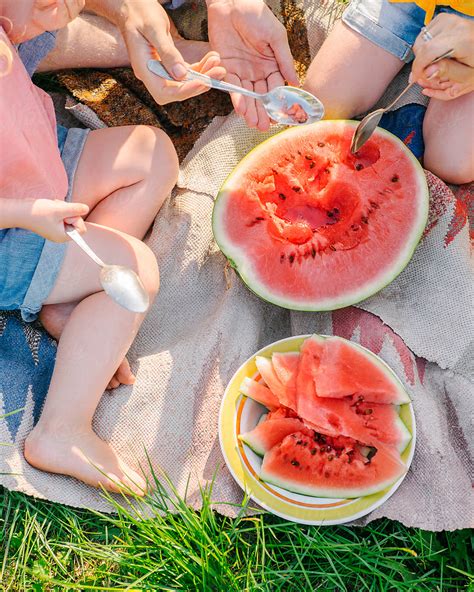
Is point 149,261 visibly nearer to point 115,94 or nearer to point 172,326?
point 172,326

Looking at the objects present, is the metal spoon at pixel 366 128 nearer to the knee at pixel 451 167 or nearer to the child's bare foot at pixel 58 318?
the knee at pixel 451 167

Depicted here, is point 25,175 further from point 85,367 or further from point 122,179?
point 85,367

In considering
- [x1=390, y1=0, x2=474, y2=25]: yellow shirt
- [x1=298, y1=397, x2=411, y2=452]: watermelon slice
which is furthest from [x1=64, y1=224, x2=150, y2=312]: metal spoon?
[x1=390, y1=0, x2=474, y2=25]: yellow shirt

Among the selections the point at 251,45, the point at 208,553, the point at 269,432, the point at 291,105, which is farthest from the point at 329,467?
the point at 251,45

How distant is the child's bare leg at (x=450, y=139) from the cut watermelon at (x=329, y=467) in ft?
2.65

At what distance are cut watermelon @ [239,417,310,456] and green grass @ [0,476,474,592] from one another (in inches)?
6.2

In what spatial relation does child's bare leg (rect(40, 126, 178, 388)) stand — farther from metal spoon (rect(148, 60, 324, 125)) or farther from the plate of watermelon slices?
the plate of watermelon slices

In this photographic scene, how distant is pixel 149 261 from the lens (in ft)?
5.79

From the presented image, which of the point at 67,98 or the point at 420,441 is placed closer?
the point at 420,441

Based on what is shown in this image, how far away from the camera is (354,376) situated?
159cm

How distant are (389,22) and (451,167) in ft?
1.42

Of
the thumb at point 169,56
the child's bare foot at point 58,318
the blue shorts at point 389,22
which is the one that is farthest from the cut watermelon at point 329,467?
the blue shorts at point 389,22

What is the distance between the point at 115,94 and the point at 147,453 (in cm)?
109

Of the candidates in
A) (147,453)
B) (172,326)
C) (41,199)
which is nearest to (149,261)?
(172,326)
